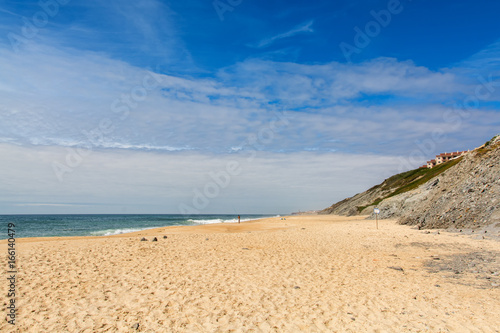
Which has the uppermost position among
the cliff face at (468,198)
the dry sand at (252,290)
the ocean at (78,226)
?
the cliff face at (468,198)

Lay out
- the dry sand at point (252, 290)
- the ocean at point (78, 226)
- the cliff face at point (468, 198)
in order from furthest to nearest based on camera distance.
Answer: the ocean at point (78, 226) → the cliff face at point (468, 198) → the dry sand at point (252, 290)

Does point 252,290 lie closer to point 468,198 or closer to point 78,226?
point 468,198

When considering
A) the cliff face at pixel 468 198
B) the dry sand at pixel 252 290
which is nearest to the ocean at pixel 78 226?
the dry sand at pixel 252 290

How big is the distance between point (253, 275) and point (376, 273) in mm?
5337

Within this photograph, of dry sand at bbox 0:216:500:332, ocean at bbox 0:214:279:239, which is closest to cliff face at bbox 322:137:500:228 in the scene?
dry sand at bbox 0:216:500:332

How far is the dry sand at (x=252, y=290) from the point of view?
295 inches

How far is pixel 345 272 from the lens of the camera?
12.5 meters

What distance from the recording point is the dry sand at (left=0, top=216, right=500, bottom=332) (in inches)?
295

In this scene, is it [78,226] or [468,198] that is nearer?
[468,198]

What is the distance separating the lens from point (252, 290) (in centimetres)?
996

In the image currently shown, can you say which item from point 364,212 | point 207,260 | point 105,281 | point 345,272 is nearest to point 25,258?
point 105,281

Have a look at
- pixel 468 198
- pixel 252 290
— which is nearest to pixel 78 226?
pixel 252 290

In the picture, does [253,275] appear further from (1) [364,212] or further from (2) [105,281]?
(1) [364,212]

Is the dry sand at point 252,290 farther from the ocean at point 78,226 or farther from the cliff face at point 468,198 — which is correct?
the ocean at point 78,226
